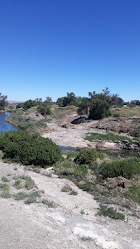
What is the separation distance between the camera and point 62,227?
6121 millimetres

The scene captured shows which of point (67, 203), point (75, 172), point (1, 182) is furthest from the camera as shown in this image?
point (75, 172)

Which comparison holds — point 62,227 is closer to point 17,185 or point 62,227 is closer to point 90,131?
point 17,185

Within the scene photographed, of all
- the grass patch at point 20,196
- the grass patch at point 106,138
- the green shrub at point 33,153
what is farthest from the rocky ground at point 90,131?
the grass patch at point 20,196

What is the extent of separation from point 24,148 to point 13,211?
8.14 metres

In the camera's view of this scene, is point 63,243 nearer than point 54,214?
Yes

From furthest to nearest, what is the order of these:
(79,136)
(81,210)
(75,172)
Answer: (79,136) < (75,172) < (81,210)

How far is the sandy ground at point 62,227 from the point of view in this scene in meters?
5.12

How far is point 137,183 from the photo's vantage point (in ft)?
36.4

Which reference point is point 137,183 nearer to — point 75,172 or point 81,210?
point 75,172

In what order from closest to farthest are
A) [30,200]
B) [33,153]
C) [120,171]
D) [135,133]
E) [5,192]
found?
[30,200] < [5,192] < [120,171] < [33,153] < [135,133]

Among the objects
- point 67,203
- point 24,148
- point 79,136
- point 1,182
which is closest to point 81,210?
point 67,203

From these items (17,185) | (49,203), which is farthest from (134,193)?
(17,185)

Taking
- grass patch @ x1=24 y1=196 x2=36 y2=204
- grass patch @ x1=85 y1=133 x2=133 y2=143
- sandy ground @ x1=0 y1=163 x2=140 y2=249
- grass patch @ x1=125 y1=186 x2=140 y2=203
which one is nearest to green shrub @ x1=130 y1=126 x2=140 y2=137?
grass patch @ x1=85 y1=133 x2=133 y2=143

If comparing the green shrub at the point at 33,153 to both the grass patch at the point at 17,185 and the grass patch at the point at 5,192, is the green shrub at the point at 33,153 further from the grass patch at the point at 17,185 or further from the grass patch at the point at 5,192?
the grass patch at the point at 5,192
